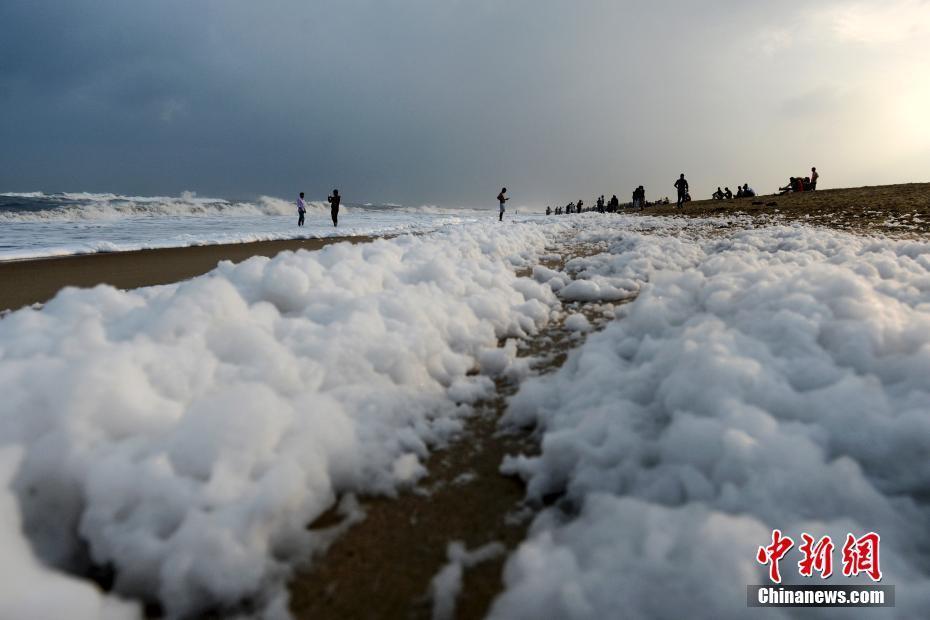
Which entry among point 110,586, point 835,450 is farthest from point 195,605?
point 835,450

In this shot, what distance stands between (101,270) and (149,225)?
1518 cm

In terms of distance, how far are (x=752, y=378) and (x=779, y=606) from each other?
2.90 feet

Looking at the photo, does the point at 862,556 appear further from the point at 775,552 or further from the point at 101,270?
the point at 101,270

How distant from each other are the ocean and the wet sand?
1250 mm

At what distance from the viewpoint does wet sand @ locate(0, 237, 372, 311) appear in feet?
19.1

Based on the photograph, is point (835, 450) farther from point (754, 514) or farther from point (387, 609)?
point (387, 609)

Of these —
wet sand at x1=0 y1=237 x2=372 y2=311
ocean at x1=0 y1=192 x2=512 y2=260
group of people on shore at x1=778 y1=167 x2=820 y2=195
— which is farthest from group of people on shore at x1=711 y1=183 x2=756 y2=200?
wet sand at x1=0 y1=237 x2=372 y2=311

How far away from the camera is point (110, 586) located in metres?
1.23

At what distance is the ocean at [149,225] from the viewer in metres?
11.4

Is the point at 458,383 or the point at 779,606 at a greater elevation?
the point at 458,383

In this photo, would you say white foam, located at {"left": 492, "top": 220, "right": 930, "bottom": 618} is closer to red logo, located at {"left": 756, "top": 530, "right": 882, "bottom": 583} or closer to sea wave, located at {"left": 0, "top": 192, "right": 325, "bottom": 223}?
red logo, located at {"left": 756, "top": 530, "right": 882, "bottom": 583}

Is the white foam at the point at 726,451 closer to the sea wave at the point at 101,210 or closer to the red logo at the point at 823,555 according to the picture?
the red logo at the point at 823,555

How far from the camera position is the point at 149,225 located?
66.2ft

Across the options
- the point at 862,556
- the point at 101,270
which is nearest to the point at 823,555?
the point at 862,556
